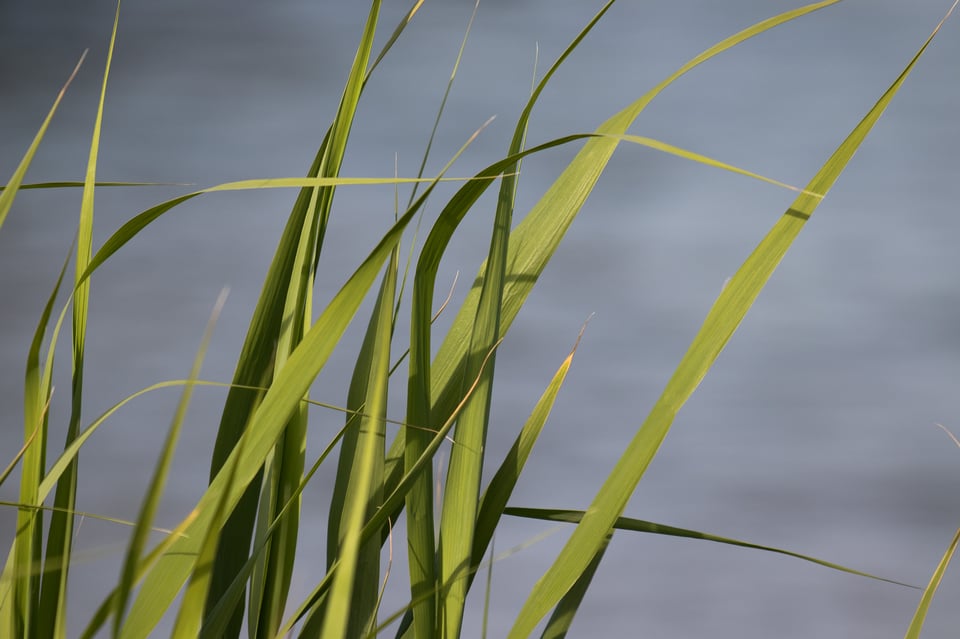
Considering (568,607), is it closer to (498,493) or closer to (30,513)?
(498,493)

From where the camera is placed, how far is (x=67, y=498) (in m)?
0.28

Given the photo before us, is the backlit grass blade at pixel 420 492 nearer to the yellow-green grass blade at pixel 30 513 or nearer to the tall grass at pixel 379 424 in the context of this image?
the tall grass at pixel 379 424

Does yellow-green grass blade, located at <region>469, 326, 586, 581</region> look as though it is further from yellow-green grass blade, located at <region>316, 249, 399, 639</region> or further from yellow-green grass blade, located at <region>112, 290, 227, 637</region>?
yellow-green grass blade, located at <region>112, 290, 227, 637</region>

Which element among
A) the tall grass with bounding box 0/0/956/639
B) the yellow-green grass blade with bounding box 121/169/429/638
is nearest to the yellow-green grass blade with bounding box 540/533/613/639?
the tall grass with bounding box 0/0/956/639

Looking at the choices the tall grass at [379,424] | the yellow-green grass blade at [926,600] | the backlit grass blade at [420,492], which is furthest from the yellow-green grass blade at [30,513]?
the yellow-green grass blade at [926,600]

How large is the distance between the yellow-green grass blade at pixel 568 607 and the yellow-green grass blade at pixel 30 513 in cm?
15

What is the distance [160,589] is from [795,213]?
0.20 metres

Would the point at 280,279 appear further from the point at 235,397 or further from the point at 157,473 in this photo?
the point at 157,473

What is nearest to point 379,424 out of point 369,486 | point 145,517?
point 369,486

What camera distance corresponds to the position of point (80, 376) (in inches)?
10.9

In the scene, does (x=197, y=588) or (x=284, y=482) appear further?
(x=284, y=482)

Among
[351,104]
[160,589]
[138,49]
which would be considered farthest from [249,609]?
[138,49]

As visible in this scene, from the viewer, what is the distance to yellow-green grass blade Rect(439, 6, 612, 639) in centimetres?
24

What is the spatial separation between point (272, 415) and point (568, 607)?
0.12m
